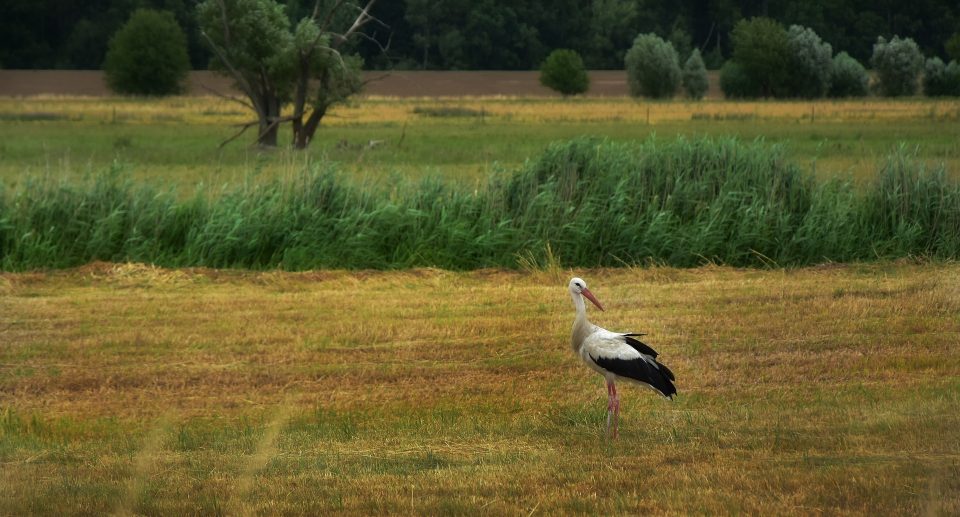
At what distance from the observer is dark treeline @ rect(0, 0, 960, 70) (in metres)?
83.0

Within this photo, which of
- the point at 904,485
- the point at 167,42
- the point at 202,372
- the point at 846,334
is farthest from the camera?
the point at 167,42

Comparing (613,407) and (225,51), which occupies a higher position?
(225,51)

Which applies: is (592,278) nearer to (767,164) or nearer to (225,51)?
(767,164)

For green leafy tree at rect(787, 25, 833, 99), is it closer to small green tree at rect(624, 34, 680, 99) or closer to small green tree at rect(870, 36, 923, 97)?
small green tree at rect(870, 36, 923, 97)

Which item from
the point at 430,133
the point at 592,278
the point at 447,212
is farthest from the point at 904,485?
the point at 430,133

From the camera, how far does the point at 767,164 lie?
61.1ft

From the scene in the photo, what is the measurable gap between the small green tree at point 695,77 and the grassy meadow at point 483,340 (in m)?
68.5

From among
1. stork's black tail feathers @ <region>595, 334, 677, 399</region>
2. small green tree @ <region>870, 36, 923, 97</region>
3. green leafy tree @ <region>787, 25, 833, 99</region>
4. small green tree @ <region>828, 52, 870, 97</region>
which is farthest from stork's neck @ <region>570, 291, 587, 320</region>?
small green tree @ <region>828, 52, 870, 97</region>

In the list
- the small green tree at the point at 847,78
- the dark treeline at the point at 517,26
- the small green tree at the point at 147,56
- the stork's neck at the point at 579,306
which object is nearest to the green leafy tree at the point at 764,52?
the small green tree at the point at 847,78

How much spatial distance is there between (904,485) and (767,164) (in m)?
11.6

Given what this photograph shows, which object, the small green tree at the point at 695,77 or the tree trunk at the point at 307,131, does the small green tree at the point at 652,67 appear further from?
the tree trunk at the point at 307,131

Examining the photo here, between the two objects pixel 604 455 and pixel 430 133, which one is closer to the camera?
pixel 604 455

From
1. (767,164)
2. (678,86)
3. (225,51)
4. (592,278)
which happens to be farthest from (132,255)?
(678,86)

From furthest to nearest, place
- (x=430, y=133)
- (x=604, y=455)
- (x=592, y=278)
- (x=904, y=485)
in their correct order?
(x=430, y=133), (x=592, y=278), (x=604, y=455), (x=904, y=485)
